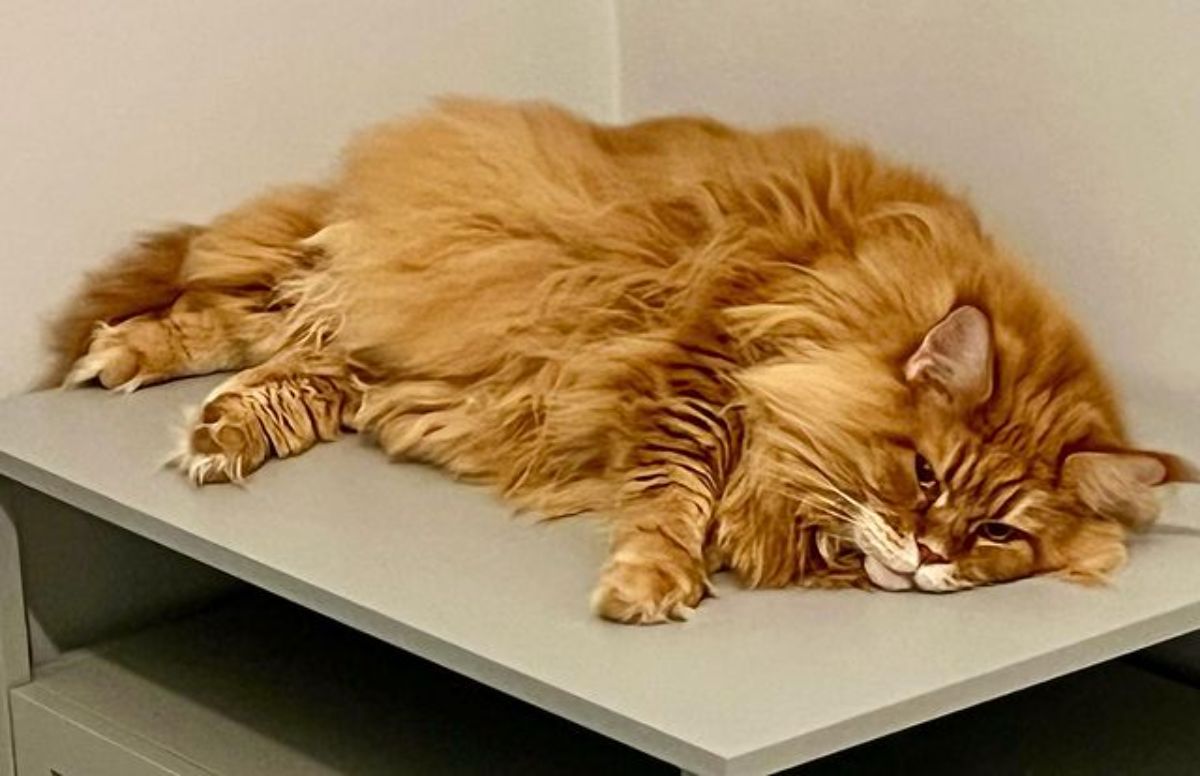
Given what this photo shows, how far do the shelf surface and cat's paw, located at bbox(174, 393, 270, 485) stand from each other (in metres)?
0.02

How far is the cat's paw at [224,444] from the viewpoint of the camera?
5.77 ft

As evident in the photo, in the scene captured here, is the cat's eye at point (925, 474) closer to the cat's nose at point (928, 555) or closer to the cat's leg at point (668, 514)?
the cat's nose at point (928, 555)


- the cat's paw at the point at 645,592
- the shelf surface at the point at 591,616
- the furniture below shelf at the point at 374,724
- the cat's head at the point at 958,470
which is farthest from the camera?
the furniture below shelf at the point at 374,724

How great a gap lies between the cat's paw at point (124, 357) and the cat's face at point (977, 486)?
0.82m

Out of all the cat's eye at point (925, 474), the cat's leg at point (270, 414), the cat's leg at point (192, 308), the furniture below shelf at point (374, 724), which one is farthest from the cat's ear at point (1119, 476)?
the cat's leg at point (192, 308)

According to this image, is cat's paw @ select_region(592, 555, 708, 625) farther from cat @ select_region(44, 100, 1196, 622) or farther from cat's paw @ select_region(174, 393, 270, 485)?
cat's paw @ select_region(174, 393, 270, 485)

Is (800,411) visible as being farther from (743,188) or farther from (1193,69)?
(1193,69)

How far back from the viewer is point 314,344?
1.96m

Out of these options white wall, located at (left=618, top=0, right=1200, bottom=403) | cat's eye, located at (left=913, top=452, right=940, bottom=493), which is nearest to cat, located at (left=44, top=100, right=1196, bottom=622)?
cat's eye, located at (left=913, top=452, right=940, bottom=493)

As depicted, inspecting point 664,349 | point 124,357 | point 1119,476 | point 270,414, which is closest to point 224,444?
point 270,414

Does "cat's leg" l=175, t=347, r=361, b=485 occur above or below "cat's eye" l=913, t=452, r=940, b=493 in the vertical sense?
below

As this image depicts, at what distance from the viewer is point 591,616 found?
1.45 meters

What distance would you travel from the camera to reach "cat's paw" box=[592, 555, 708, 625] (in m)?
1.43

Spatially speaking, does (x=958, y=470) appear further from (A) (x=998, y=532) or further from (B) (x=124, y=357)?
(B) (x=124, y=357)
